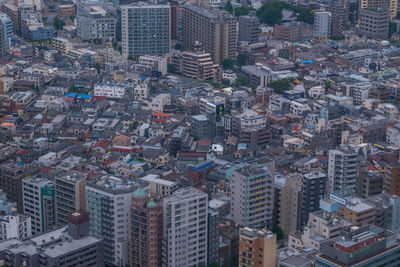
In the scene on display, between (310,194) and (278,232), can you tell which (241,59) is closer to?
(310,194)

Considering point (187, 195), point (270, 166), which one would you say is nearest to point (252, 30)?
point (270, 166)

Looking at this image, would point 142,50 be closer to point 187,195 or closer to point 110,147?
point 110,147

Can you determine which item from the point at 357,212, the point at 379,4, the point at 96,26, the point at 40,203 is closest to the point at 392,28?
the point at 379,4

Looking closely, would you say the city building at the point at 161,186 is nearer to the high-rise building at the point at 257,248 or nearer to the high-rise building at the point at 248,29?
the high-rise building at the point at 257,248

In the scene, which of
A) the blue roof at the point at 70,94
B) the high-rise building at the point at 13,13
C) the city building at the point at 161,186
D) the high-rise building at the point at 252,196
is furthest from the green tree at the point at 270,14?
the high-rise building at the point at 252,196

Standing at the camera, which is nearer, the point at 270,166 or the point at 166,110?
the point at 270,166

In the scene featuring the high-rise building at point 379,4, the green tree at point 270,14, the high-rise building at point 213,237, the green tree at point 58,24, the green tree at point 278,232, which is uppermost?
the high-rise building at point 379,4
